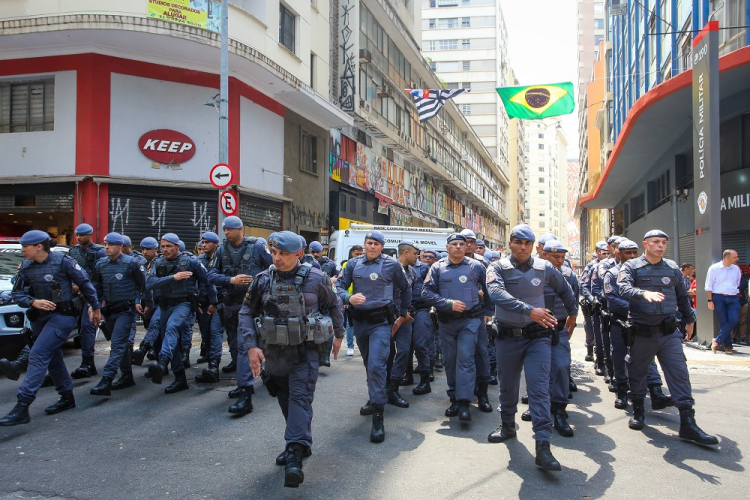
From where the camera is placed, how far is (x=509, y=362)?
16.7 feet

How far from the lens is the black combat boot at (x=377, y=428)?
521 cm

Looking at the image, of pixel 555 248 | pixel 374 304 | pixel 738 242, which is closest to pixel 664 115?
pixel 738 242

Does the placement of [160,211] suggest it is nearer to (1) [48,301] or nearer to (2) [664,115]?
(1) [48,301]

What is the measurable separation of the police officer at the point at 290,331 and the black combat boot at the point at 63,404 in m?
2.82

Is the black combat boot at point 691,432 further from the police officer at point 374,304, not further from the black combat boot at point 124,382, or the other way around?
the black combat boot at point 124,382

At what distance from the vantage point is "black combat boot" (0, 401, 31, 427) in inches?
217

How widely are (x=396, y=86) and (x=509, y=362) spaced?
87.4ft

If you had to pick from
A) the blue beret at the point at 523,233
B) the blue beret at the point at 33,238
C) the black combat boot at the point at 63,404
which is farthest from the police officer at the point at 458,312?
the blue beret at the point at 33,238

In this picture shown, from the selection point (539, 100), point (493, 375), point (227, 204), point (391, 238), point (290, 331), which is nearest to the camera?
point (290, 331)

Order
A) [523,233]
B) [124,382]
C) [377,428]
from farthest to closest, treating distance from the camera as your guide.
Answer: [124,382] < [377,428] < [523,233]

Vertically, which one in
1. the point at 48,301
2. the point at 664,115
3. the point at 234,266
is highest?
the point at 664,115

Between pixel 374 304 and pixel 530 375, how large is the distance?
1708 mm

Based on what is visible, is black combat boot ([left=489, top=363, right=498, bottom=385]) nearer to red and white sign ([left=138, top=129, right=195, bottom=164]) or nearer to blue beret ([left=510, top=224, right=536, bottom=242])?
blue beret ([left=510, top=224, right=536, bottom=242])

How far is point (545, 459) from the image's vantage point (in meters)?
4.46
